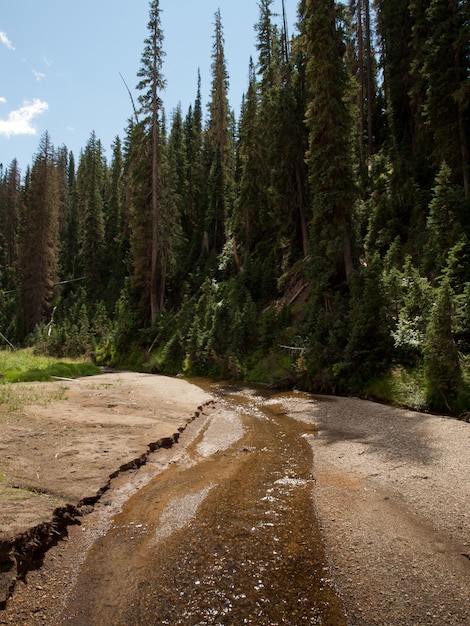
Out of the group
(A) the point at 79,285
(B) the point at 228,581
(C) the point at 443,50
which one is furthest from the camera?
(A) the point at 79,285

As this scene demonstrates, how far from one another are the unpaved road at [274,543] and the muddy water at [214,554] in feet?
0.06

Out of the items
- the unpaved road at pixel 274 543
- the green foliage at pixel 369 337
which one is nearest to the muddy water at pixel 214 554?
the unpaved road at pixel 274 543

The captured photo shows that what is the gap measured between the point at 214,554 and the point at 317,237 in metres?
17.3

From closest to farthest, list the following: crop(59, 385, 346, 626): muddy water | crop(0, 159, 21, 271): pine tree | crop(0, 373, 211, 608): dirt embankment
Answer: crop(59, 385, 346, 626): muddy water, crop(0, 373, 211, 608): dirt embankment, crop(0, 159, 21, 271): pine tree

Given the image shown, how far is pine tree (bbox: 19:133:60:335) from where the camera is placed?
138 feet

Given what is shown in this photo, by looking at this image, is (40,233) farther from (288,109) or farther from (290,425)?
(290,425)

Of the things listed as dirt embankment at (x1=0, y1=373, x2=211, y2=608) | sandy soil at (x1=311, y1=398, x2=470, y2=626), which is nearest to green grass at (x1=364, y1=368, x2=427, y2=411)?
sandy soil at (x1=311, y1=398, x2=470, y2=626)

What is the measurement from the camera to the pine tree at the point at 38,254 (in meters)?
41.9

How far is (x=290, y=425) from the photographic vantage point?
37.1 ft

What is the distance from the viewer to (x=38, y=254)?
140 feet

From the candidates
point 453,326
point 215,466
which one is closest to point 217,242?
point 453,326

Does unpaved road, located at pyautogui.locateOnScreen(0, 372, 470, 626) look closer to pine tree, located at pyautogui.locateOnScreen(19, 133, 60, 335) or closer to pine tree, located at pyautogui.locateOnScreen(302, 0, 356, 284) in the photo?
pine tree, located at pyautogui.locateOnScreen(302, 0, 356, 284)

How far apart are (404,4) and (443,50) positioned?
11.0 m

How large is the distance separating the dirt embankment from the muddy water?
63 cm
